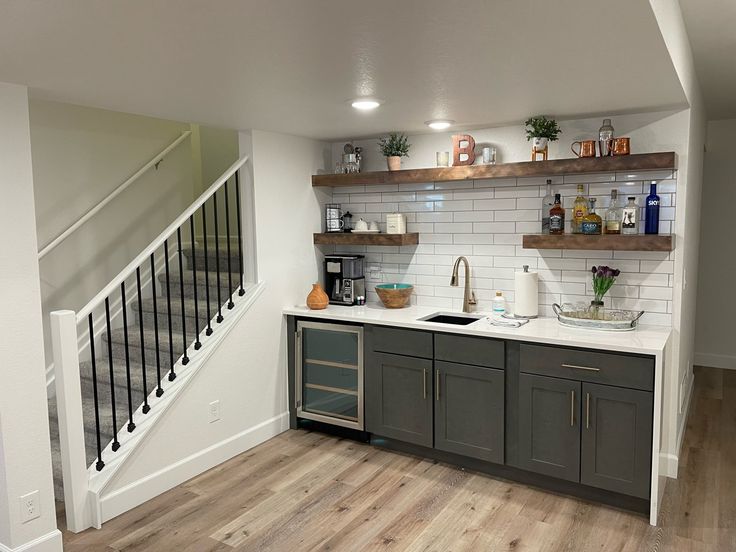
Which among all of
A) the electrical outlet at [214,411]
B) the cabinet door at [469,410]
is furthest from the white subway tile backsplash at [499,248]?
the electrical outlet at [214,411]

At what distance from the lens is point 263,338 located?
3.94m

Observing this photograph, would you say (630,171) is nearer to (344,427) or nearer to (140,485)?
(344,427)

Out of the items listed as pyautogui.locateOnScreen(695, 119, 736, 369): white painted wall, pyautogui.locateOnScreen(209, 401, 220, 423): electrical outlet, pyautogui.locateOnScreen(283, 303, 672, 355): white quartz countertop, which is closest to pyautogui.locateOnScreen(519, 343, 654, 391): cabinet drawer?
pyautogui.locateOnScreen(283, 303, 672, 355): white quartz countertop

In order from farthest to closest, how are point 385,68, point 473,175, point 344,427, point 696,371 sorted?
point 696,371 < point 344,427 < point 473,175 < point 385,68

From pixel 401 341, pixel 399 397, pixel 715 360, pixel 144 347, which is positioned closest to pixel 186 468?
pixel 144 347

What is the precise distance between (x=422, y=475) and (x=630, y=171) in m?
2.15

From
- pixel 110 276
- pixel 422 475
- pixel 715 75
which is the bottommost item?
pixel 422 475

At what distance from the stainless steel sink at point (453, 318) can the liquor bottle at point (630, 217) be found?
1047 millimetres

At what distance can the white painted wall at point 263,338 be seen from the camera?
3.39m

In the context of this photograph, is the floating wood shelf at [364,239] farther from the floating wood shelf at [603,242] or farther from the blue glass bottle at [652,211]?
the blue glass bottle at [652,211]

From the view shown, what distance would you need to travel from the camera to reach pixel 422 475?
3.47 metres

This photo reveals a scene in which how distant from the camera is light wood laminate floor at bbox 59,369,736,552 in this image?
2.75m

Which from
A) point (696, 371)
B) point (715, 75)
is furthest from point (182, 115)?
point (696, 371)

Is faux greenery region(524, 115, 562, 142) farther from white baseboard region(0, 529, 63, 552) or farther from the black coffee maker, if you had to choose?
white baseboard region(0, 529, 63, 552)
